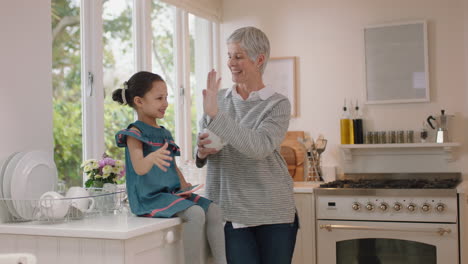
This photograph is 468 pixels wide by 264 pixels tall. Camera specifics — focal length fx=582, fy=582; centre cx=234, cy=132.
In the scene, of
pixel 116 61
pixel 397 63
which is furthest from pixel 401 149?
pixel 116 61

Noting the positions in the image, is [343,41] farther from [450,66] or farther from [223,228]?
[223,228]

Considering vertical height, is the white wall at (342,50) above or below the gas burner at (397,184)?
above

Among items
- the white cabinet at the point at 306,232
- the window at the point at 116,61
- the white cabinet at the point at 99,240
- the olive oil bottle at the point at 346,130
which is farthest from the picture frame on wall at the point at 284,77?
the white cabinet at the point at 99,240

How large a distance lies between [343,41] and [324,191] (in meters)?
1.21

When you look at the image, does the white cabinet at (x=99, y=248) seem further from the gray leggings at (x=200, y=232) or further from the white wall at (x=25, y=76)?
the white wall at (x=25, y=76)

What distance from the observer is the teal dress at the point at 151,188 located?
1986mm

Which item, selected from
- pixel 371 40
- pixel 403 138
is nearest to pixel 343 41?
pixel 371 40

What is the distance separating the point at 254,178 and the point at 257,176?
0.04 feet

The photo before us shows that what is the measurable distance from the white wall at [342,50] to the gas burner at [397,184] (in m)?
0.34

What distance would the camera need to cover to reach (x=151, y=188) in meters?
2.01

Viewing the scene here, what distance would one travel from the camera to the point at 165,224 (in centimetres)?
193

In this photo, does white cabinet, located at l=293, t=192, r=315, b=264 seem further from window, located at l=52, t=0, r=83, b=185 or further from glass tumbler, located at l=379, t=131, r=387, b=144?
window, located at l=52, t=0, r=83, b=185

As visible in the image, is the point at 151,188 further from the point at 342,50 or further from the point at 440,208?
the point at 342,50

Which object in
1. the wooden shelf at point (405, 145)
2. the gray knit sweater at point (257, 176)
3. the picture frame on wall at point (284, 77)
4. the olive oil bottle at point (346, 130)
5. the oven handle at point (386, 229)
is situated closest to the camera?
the gray knit sweater at point (257, 176)
